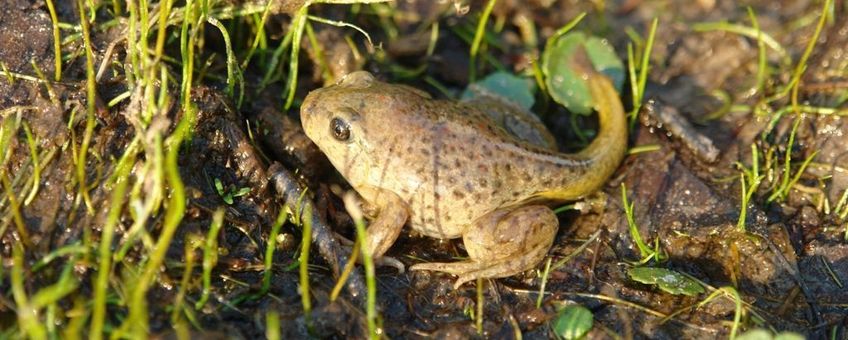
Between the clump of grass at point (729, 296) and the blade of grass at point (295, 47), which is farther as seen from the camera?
the blade of grass at point (295, 47)

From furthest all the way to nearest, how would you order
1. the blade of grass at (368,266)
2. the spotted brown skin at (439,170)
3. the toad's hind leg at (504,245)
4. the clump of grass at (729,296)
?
1. the spotted brown skin at (439,170)
2. the toad's hind leg at (504,245)
3. the clump of grass at (729,296)
4. the blade of grass at (368,266)

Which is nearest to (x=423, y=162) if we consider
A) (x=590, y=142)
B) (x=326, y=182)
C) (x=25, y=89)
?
(x=326, y=182)

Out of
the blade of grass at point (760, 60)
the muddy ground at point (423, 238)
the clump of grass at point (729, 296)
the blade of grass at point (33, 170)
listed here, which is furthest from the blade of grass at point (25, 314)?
the blade of grass at point (760, 60)

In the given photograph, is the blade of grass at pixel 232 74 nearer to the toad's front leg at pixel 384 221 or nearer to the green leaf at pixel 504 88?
the toad's front leg at pixel 384 221

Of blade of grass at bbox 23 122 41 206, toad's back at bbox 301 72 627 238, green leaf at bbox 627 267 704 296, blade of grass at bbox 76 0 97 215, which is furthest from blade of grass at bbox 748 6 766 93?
blade of grass at bbox 23 122 41 206

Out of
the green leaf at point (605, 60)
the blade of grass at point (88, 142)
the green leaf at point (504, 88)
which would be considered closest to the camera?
the blade of grass at point (88, 142)

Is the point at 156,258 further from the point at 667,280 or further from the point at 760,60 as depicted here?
the point at 760,60

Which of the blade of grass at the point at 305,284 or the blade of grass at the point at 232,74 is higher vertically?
the blade of grass at the point at 232,74

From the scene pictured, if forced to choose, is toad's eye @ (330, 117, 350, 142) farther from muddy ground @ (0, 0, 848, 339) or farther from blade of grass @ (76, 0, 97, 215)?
blade of grass @ (76, 0, 97, 215)
